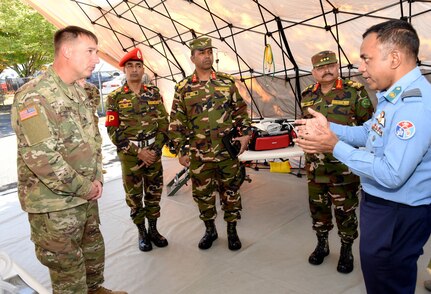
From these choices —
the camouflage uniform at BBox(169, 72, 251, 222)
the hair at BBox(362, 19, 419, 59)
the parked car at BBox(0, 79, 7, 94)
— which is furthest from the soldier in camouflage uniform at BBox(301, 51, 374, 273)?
the parked car at BBox(0, 79, 7, 94)

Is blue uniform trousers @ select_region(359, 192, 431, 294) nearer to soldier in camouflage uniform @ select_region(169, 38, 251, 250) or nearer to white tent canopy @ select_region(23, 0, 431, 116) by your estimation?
soldier in camouflage uniform @ select_region(169, 38, 251, 250)

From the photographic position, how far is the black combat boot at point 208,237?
3.13m

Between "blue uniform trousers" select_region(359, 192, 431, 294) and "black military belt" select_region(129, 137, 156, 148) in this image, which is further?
"black military belt" select_region(129, 137, 156, 148)

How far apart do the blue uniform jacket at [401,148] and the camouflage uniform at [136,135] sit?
6.59 feet

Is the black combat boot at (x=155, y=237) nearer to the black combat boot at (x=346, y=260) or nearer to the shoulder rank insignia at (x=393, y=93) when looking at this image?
the black combat boot at (x=346, y=260)

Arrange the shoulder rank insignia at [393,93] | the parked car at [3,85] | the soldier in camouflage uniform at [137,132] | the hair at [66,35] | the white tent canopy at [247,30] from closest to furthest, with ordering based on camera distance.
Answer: the shoulder rank insignia at [393,93]
the hair at [66,35]
the soldier in camouflage uniform at [137,132]
the white tent canopy at [247,30]
the parked car at [3,85]

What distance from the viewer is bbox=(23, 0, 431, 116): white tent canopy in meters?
3.92

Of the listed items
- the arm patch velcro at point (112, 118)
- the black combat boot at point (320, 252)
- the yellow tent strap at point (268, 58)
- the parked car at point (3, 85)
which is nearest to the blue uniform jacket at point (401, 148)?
the black combat boot at point (320, 252)

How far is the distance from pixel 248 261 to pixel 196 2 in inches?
146

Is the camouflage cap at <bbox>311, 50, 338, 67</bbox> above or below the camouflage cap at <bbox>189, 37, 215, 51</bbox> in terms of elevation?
below

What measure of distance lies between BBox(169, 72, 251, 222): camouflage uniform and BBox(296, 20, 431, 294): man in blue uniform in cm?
143

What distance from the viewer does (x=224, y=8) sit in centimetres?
469

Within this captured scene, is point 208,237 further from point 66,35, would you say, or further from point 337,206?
point 66,35

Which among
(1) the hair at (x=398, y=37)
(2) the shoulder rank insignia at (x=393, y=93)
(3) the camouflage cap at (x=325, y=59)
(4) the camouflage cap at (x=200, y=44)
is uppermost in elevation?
(4) the camouflage cap at (x=200, y=44)
